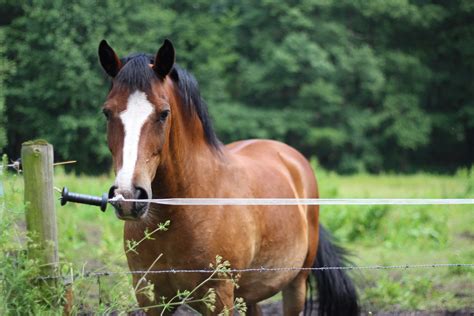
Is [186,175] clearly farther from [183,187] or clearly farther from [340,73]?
[340,73]

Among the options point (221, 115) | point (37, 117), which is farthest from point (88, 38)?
point (221, 115)

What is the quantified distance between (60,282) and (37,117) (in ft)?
44.0

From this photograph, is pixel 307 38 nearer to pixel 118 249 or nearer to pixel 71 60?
pixel 71 60

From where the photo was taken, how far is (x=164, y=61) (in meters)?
3.74

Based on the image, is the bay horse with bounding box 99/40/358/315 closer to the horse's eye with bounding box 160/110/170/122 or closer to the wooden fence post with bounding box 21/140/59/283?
the horse's eye with bounding box 160/110/170/122

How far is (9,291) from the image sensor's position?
10.5ft

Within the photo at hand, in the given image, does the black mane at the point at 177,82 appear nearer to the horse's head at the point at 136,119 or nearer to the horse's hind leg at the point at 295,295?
the horse's head at the point at 136,119

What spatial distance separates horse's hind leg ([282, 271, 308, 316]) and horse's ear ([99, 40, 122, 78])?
98.4 inches

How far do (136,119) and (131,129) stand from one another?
0.06 meters

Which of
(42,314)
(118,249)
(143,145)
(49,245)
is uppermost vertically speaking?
(143,145)

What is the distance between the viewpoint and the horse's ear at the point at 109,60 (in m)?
3.69

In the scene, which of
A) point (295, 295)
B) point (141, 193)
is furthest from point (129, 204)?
point (295, 295)

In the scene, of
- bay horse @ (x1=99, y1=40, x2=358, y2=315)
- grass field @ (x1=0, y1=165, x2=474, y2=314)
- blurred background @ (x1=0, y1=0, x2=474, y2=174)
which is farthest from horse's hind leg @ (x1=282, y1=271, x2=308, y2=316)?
blurred background @ (x1=0, y1=0, x2=474, y2=174)

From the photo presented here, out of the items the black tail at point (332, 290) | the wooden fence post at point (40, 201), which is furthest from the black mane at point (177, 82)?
the black tail at point (332, 290)
